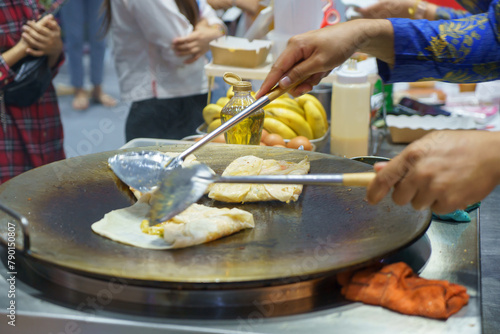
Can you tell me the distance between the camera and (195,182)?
44.8 inches

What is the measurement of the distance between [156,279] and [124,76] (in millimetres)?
2502

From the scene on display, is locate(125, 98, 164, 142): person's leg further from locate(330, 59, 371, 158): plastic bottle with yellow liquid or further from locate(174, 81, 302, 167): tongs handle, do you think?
locate(174, 81, 302, 167): tongs handle

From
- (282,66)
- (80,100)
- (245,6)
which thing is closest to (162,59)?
(245,6)

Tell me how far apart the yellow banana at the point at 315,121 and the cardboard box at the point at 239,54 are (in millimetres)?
422

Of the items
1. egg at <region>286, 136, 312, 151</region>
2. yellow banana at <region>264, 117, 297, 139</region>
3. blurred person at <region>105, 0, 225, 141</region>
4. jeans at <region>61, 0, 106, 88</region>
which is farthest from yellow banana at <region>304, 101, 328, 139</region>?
jeans at <region>61, 0, 106, 88</region>

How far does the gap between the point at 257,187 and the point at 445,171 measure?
22.2 inches

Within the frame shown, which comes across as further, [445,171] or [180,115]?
[180,115]

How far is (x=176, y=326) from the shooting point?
996 mm

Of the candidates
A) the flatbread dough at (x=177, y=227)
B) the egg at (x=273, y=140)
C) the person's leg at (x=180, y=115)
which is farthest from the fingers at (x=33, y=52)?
the flatbread dough at (x=177, y=227)

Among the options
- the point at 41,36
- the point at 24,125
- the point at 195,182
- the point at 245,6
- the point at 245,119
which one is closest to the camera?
the point at 195,182

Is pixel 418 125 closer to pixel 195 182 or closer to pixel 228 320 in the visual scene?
pixel 195 182

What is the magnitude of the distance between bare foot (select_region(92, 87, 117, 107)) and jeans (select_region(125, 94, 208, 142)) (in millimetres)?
3578

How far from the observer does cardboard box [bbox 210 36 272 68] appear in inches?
99.8

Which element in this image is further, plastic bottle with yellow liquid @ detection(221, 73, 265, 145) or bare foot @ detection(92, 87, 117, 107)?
bare foot @ detection(92, 87, 117, 107)
